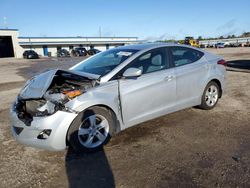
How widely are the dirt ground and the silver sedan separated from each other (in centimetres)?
31

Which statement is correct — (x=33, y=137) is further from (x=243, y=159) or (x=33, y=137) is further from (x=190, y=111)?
(x=190, y=111)

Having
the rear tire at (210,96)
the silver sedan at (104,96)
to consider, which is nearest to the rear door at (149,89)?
the silver sedan at (104,96)

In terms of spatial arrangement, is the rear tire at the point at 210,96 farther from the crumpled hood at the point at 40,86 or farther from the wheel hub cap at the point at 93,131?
the crumpled hood at the point at 40,86

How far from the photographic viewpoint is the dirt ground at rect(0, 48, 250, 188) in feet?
9.98

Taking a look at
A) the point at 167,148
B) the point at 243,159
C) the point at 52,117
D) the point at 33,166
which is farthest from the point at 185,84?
the point at 33,166

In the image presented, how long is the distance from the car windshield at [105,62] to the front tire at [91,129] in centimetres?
69

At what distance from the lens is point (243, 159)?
343 cm

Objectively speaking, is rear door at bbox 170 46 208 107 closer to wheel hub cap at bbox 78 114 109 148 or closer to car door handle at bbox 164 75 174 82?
car door handle at bbox 164 75 174 82

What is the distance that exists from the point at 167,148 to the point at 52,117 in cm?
183

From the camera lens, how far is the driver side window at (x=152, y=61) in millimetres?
4332

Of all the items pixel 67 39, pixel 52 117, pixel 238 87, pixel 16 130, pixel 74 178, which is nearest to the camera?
pixel 74 178

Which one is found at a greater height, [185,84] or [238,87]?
[185,84]

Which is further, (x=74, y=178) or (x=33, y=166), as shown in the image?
(x=33, y=166)

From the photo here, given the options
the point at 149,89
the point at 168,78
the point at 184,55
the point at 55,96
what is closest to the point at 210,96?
the point at 184,55
